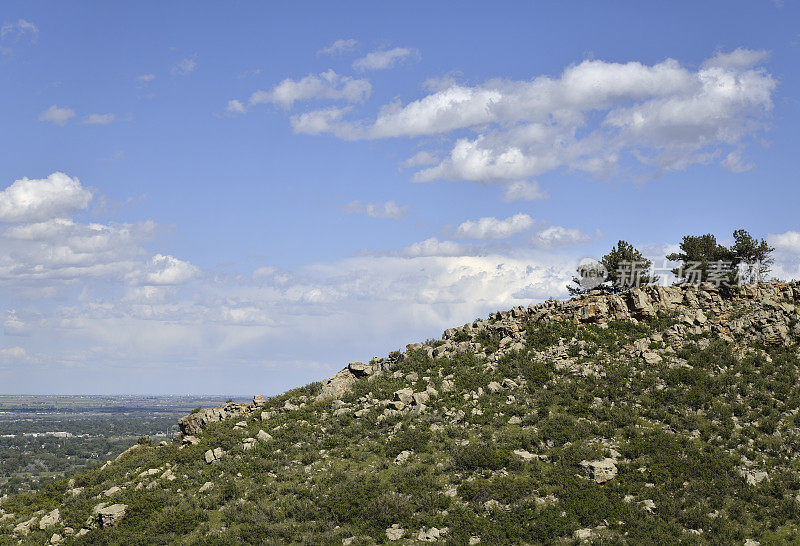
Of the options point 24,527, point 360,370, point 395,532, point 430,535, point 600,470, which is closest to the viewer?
point 430,535

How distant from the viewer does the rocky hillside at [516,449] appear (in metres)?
27.4

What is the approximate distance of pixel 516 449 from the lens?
3312cm

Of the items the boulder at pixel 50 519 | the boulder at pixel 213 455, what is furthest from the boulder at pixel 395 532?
A: the boulder at pixel 50 519

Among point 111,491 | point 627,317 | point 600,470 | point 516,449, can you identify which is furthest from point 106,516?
point 627,317

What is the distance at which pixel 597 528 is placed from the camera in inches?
1040

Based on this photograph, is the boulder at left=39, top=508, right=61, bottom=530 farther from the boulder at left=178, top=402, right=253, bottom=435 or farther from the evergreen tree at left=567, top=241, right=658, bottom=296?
the evergreen tree at left=567, top=241, right=658, bottom=296

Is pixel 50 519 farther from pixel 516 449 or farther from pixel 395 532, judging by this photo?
pixel 516 449

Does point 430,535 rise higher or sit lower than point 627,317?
lower

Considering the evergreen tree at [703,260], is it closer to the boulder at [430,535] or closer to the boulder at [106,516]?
the boulder at [430,535]

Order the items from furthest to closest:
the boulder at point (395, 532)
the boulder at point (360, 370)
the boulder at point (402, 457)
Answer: the boulder at point (360, 370)
the boulder at point (402, 457)
the boulder at point (395, 532)

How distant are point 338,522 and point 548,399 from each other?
1678 cm

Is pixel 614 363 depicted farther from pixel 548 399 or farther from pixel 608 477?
pixel 608 477

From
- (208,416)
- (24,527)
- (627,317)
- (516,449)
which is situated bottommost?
(24,527)

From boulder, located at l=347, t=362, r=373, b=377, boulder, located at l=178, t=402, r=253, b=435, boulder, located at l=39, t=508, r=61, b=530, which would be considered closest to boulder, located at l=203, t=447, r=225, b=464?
boulder, located at l=178, t=402, r=253, b=435
